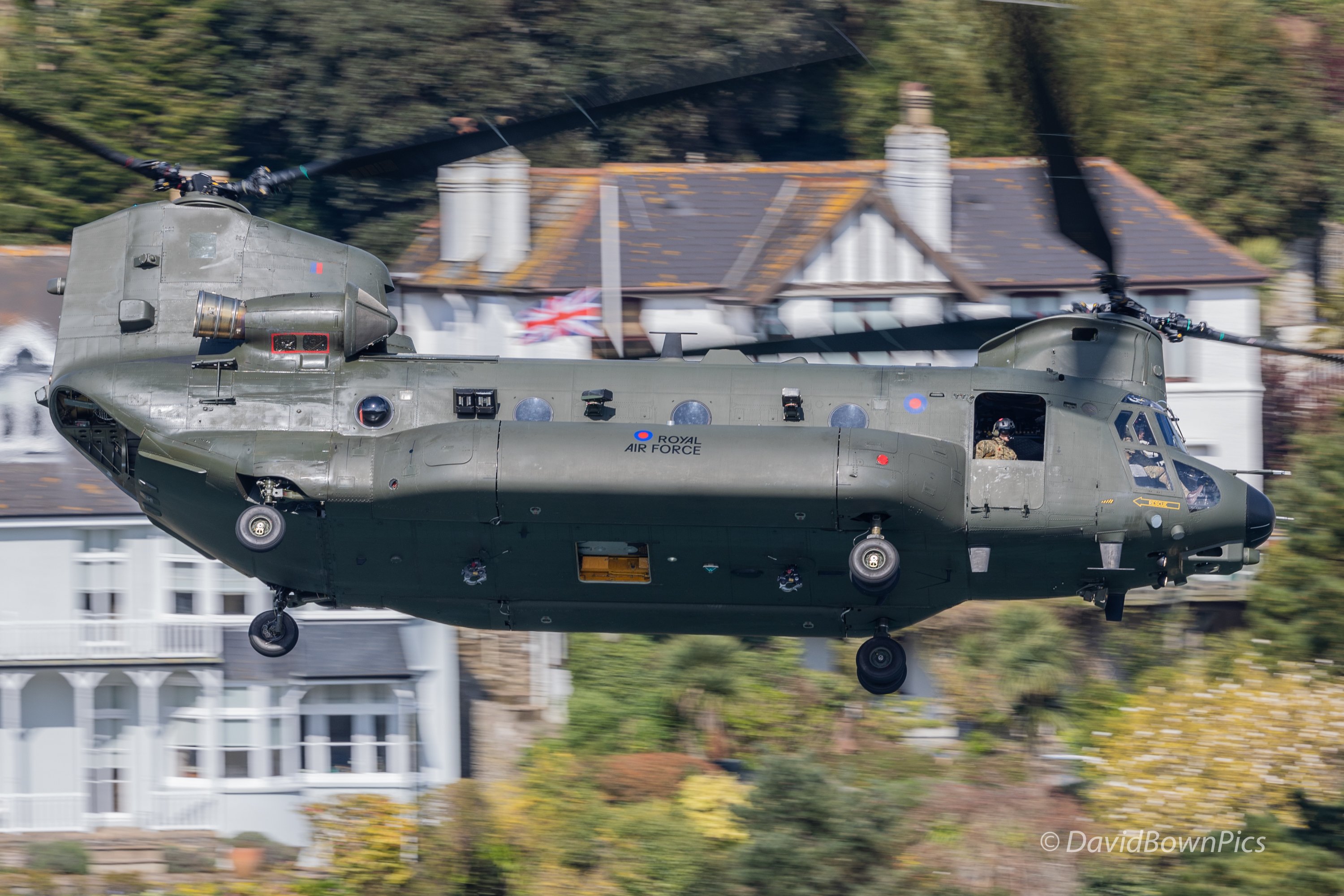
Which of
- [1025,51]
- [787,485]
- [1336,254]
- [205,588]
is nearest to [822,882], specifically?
[205,588]

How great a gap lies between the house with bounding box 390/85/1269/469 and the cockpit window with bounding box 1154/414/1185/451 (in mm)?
21429

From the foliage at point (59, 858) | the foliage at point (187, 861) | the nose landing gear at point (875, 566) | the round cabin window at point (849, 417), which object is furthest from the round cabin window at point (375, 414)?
the foliage at point (59, 858)

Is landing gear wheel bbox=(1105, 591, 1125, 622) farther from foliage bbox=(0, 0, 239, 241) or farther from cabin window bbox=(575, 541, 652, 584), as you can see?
foliage bbox=(0, 0, 239, 241)

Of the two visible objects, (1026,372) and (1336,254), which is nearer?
(1026,372)

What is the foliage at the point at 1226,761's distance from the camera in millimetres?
35688

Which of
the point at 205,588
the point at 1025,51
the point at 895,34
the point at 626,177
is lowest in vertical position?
the point at 205,588

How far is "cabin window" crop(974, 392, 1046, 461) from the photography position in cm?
2041

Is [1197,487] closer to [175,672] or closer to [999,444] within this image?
[999,444]

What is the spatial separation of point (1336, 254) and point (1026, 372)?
43.9 m

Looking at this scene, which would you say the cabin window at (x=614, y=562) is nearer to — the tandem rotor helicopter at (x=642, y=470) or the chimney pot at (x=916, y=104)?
the tandem rotor helicopter at (x=642, y=470)

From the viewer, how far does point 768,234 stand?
4681 cm

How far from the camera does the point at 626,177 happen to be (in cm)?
4900

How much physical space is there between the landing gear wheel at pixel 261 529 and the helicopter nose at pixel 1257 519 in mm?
10491

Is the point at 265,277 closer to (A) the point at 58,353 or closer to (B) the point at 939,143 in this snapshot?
(A) the point at 58,353
